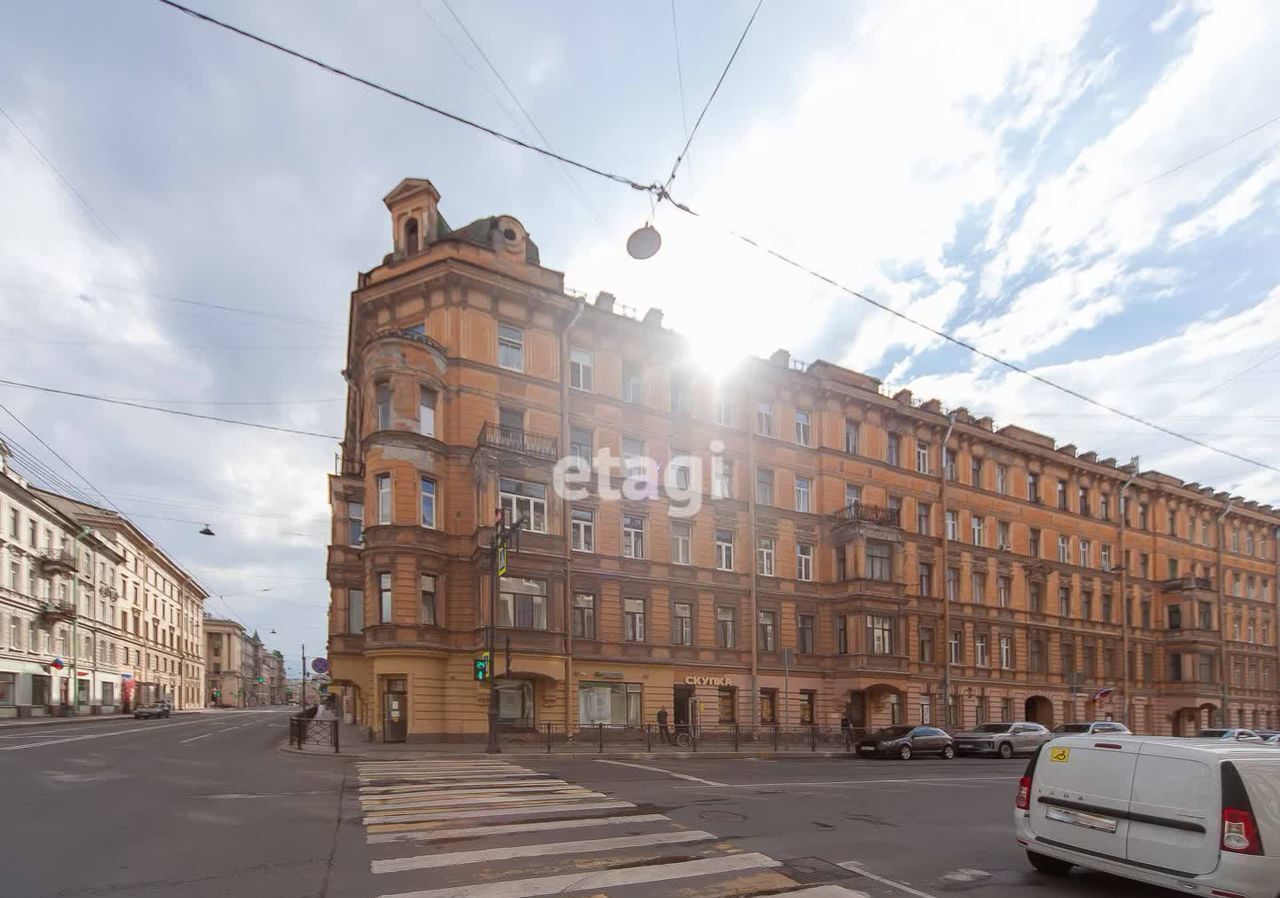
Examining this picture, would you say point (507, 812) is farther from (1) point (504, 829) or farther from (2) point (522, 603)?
(2) point (522, 603)

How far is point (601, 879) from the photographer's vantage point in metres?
7.68

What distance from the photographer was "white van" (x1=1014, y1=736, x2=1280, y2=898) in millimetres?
6223

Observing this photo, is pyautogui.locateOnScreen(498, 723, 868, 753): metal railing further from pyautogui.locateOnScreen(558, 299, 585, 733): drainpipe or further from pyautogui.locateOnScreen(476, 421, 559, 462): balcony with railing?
pyautogui.locateOnScreen(476, 421, 559, 462): balcony with railing

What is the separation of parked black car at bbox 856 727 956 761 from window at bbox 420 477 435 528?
646 inches

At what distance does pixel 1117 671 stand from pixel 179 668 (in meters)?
88.3

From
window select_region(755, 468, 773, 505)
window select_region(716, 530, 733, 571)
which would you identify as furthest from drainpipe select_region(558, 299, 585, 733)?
window select_region(755, 468, 773, 505)

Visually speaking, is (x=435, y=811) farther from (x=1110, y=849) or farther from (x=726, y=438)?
(x=726, y=438)

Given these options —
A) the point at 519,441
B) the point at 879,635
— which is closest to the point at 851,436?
the point at 879,635

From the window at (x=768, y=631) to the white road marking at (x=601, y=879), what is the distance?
26668mm

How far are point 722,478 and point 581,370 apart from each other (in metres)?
7.60

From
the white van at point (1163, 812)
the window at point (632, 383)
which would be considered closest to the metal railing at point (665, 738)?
the window at point (632, 383)

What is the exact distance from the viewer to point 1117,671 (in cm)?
4869

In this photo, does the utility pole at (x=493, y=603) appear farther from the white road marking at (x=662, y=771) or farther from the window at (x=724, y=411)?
the window at (x=724, y=411)

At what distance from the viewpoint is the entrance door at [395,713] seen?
26891 mm
